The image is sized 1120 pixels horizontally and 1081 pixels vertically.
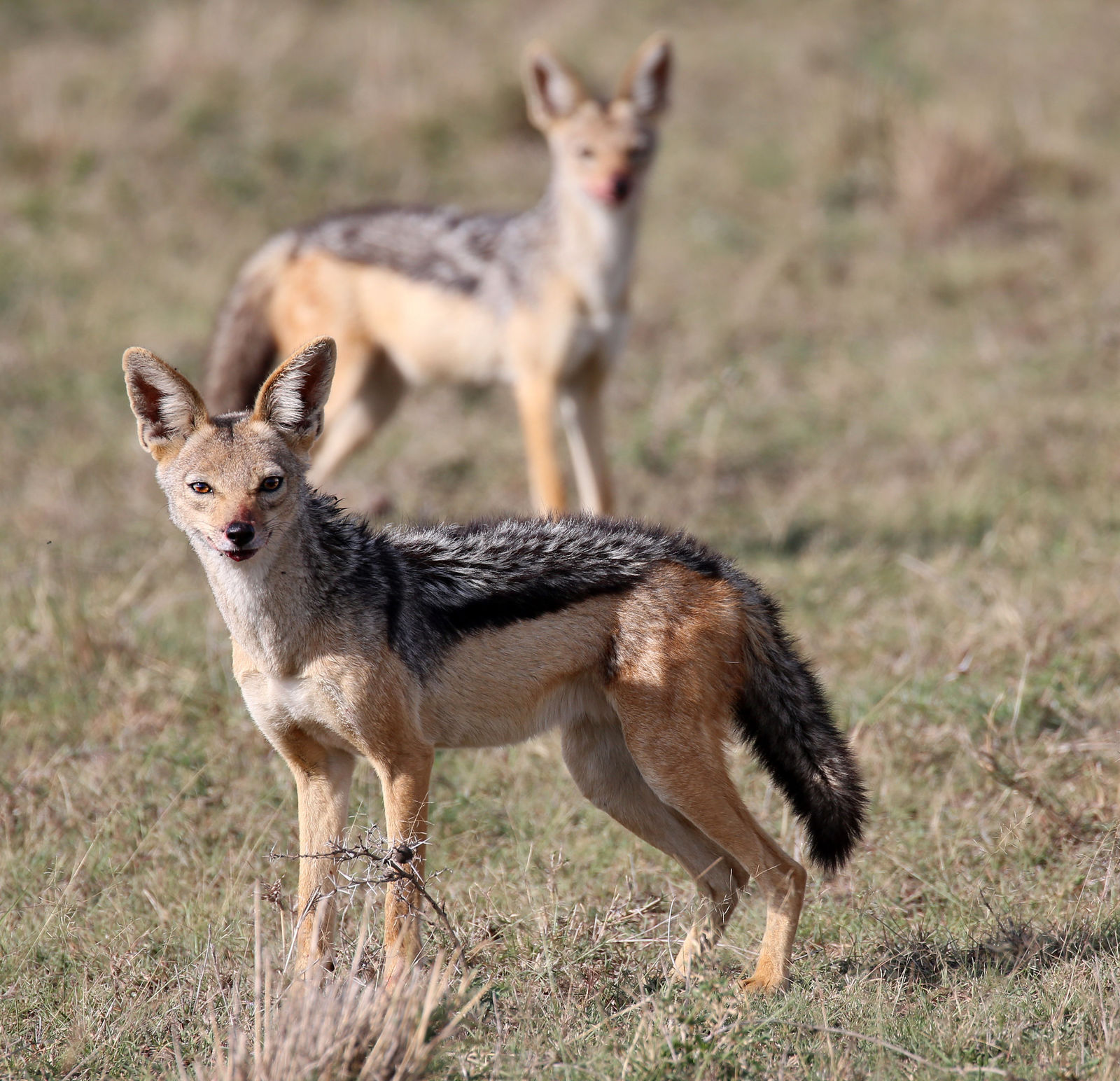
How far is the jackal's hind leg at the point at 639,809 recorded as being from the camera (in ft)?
16.1

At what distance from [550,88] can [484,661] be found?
605 cm

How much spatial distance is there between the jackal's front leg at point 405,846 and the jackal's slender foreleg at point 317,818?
23 centimetres

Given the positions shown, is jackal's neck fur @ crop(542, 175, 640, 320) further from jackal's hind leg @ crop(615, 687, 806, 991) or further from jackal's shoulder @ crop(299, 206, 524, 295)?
jackal's hind leg @ crop(615, 687, 806, 991)

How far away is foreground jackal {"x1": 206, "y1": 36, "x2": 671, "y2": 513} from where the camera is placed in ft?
30.0

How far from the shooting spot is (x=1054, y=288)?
12367 mm

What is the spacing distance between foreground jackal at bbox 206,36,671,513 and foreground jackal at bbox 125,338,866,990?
13.8ft

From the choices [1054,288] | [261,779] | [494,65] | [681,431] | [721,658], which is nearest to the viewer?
[721,658]

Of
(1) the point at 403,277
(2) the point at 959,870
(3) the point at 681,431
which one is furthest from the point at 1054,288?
(2) the point at 959,870

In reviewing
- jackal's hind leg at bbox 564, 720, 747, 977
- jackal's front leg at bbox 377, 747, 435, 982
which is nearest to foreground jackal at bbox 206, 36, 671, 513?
jackal's hind leg at bbox 564, 720, 747, 977

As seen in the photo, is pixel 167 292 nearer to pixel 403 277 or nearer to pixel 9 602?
pixel 403 277

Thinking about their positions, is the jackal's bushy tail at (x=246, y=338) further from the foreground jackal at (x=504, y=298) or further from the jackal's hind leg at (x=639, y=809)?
the jackal's hind leg at (x=639, y=809)

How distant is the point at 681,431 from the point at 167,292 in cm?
529

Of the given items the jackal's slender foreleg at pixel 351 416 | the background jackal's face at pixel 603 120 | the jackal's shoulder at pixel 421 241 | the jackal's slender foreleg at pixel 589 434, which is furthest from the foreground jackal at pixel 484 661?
the background jackal's face at pixel 603 120

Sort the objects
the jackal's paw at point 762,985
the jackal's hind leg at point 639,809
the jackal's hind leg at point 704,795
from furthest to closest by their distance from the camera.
→ 1. the jackal's hind leg at point 639,809
2. the jackal's hind leg at point 704,795
3. the jackal's paw at point 762,985
